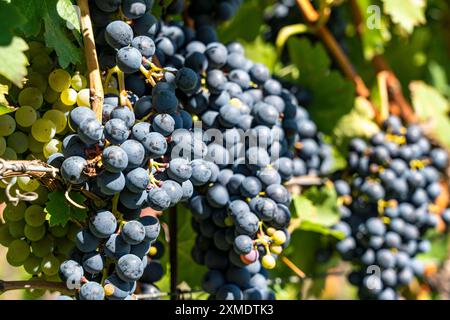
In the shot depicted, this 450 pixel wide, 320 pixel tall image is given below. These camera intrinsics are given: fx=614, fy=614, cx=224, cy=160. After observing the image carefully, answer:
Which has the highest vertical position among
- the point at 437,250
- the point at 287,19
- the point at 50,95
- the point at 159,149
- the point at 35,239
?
the point at 287,19

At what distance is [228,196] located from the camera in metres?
1.22

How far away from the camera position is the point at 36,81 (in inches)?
42.7

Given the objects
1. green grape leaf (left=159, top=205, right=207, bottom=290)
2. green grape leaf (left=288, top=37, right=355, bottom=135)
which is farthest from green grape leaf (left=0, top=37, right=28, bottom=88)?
green grape leaf (left=288, top=37, right=355, bottom=135)

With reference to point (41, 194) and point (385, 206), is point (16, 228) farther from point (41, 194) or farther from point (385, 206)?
point (385, 206)

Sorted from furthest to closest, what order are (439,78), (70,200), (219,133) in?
(439,78) < (219,133) < (70,200)

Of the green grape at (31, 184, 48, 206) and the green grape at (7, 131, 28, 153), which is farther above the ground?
the green grape at (7, 131, 28, 153)

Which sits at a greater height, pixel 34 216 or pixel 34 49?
pixel 34 49

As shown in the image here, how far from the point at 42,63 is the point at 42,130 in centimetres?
13

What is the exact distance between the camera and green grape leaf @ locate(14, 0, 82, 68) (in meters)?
1.01

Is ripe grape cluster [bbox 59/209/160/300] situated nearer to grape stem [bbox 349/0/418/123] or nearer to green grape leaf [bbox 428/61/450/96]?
grape stem [bbox 349/0/418/123]

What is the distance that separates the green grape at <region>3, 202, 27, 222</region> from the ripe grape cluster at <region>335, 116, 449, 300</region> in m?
0.92

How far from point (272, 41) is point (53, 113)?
101 cm

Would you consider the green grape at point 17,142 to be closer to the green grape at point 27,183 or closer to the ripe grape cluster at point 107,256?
the green grape at point 27,183

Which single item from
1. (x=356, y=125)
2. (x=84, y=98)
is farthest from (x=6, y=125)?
(x=356, y=125)
